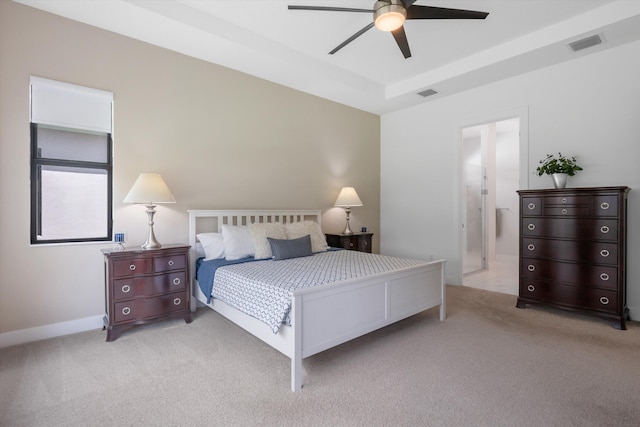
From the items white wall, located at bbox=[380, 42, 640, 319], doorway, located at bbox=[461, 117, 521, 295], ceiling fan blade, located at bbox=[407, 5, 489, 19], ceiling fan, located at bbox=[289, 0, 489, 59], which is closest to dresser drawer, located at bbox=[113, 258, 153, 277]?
ceiling fan, located at bbox=[289, 0, 489, 59]

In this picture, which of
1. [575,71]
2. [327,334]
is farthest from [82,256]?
[575,71]

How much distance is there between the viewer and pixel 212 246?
3.49 m

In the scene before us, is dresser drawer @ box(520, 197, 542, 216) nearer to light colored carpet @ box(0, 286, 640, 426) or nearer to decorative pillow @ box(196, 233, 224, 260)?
light colored carpet @ box(0, 286, 640, 426)

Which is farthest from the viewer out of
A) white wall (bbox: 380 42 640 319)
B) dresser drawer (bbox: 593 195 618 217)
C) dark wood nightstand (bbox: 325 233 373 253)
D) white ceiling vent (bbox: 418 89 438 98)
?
dark wood nightstand (bbox: 325 233 373 253)

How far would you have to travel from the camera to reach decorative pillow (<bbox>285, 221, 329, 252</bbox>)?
3881 millimetres

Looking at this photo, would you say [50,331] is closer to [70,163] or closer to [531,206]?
[70,163]

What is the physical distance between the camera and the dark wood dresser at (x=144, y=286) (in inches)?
110

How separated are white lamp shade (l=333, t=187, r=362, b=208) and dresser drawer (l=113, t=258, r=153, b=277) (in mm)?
2842

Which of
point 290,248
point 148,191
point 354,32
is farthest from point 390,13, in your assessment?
point 148,191

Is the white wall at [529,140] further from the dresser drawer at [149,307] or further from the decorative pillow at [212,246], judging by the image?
the dresser drawer at [149,307]

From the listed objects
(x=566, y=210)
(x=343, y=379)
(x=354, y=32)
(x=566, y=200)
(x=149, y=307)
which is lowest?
(x=343, y=379)

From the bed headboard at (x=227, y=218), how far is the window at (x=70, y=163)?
→ 815mm

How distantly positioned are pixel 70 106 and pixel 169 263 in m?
1.76

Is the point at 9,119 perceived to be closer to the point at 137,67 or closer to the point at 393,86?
the point at 137,67
